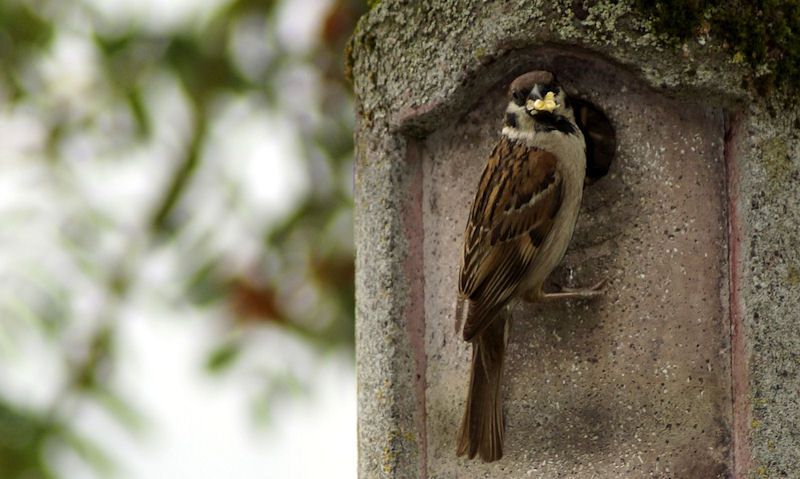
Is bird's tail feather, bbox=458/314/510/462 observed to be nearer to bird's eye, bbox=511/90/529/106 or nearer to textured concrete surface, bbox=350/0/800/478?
textured concrete surface, bbox=350/0/800/478

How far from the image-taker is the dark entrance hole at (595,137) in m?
3.00

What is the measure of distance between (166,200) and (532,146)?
2045 millimetres

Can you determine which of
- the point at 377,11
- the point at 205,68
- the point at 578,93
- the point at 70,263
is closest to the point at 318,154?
the point at 205,68

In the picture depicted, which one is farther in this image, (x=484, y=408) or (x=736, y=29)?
(x=484, y=408)

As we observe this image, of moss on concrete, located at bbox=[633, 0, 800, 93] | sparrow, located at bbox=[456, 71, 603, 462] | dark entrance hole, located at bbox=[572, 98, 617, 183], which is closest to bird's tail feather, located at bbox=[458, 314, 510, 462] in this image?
sparrow, located at bbox=[456, 71, 603, 462]

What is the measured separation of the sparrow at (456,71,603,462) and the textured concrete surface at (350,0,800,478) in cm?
7

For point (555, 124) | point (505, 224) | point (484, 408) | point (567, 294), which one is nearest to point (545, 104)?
point (555, 124)

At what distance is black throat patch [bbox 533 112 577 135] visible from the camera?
2982 millimetres

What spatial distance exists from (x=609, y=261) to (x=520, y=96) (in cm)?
41

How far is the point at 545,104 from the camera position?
2.85 m

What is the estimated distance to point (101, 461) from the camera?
14.3 feet

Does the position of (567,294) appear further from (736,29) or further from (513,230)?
(736,29)

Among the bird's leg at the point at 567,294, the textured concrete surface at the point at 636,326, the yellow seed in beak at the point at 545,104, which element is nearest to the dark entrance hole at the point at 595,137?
the textured concrete surface at the point at 636,326

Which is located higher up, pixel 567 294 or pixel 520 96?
pixel 520 96
